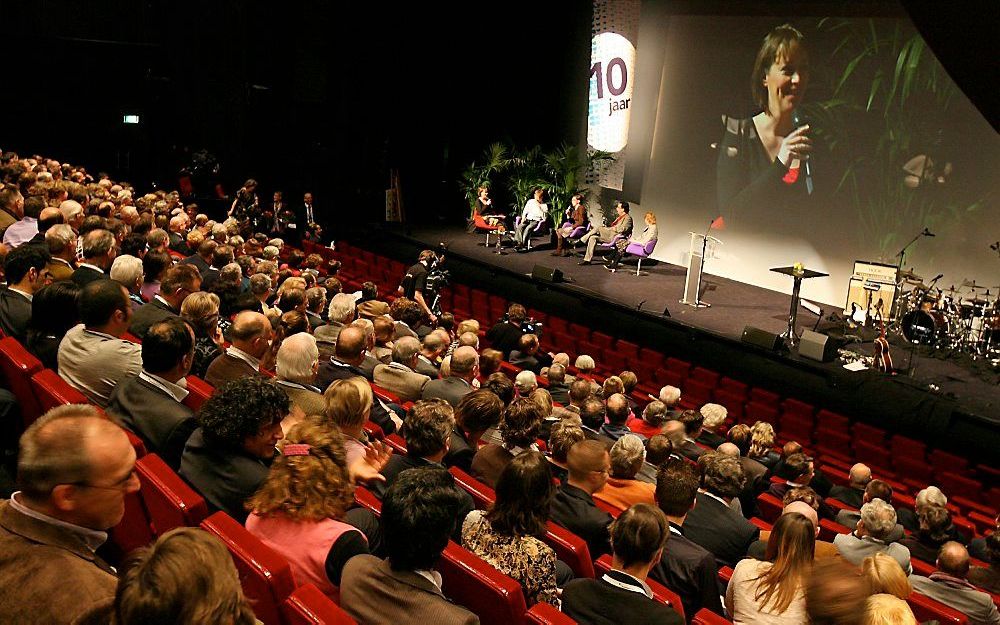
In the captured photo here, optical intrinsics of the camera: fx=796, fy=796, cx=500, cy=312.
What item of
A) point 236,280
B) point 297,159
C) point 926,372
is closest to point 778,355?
point 926,372

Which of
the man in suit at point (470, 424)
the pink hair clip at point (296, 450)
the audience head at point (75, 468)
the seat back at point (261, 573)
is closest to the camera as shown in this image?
the audience head at point (75, 468)

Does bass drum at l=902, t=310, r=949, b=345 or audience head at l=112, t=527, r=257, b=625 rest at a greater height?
audience head at l=112, t=527, r=257, b=625

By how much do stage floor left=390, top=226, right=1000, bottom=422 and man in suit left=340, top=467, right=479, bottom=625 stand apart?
7334mm

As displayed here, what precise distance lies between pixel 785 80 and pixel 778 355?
193 inches

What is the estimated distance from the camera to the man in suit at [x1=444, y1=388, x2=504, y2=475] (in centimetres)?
382

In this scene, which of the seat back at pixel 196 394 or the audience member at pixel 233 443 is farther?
the seat back at pixel 196 394

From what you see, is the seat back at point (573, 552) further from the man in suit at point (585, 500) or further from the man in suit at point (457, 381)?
the man in suit at point (457, 381)

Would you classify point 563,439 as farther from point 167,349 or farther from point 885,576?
point 167,349

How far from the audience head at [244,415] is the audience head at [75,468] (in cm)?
66

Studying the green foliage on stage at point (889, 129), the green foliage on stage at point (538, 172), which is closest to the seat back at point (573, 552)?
the green foliage on stage at point (889, 129)

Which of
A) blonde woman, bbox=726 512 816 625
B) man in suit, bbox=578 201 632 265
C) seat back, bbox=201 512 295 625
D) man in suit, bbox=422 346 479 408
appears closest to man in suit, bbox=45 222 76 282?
man in suit, bbox=422 346 479 408

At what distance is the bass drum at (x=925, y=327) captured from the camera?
9219mm

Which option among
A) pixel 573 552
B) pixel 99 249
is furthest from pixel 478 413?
pixel 99 249

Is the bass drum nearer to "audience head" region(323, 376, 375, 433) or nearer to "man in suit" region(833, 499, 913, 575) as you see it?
"man in suit" region(833, 499, 913, 575)
